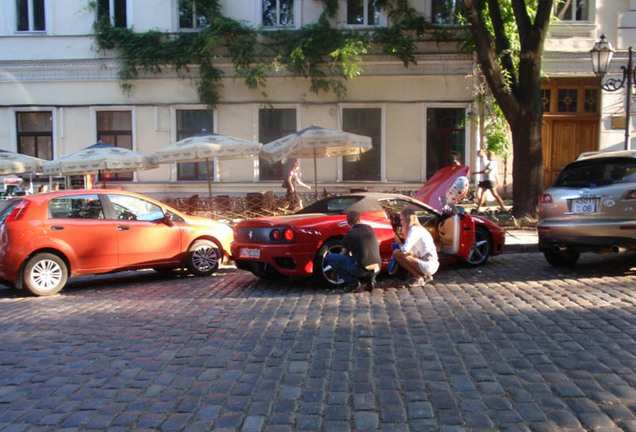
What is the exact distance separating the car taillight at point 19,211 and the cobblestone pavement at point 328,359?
4.16ft

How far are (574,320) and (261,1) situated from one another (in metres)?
17.9

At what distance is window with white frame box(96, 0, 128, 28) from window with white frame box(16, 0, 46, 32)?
2.15 meters

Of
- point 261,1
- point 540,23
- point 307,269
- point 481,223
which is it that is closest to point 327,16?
point 261,1

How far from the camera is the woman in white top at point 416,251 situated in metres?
8.56

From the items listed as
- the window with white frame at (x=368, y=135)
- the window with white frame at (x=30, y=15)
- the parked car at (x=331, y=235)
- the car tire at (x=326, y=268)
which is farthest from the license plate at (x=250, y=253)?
the window with white frame at (x=30, y=15)

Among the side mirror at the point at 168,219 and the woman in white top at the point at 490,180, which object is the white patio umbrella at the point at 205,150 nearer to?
the side mirror at the point at 168,219

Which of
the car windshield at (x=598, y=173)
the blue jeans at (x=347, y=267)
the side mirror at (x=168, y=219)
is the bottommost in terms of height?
the blue jeans at (x=347, y=267)

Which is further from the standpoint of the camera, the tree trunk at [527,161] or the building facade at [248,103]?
the building facade at [248,103]

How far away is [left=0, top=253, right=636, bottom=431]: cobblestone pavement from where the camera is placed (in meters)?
4.18

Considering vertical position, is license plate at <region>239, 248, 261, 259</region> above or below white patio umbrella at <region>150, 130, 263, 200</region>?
below

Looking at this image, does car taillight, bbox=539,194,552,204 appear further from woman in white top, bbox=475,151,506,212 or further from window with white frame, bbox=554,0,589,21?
window with white frame, bbox=554,0,589,21

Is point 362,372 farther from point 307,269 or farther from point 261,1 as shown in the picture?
point 261,1

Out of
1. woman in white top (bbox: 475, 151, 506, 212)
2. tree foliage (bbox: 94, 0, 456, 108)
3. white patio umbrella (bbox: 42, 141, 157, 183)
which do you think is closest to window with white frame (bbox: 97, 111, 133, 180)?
tree foliage (bbox: 94, 0, 456, 108)

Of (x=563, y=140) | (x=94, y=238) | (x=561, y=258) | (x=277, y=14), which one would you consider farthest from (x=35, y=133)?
(x=561, y=258)
